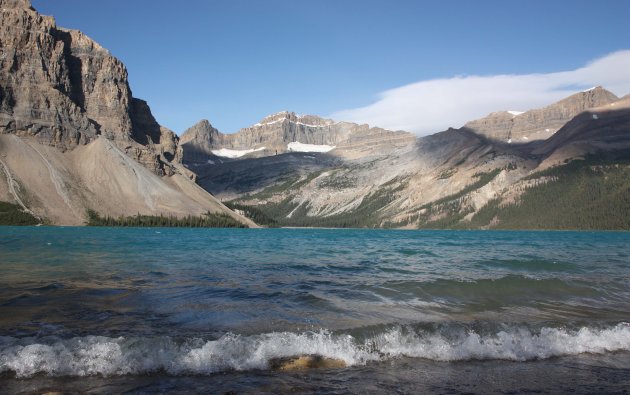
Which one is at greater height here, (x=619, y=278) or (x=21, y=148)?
(x=21, y=148)

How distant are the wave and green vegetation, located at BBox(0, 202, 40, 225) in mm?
Result: 159114

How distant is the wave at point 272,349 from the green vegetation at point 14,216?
159114 millimetres

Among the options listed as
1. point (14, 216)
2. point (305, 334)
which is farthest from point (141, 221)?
point (305, 334)

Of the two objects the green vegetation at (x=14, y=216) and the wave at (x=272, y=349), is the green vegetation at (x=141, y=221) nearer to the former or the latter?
the green vegetation at (x=14, y=216)

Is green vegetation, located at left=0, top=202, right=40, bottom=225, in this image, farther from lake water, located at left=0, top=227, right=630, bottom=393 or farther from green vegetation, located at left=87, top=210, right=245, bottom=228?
lake water, located at left=0, top=227, right=630, bottom=393

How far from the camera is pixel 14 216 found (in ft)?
493

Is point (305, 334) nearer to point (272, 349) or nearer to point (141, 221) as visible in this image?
point (272, 349)

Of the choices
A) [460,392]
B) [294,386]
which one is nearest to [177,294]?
[294,386]

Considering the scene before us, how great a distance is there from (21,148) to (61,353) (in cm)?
21536

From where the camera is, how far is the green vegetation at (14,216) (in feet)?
485

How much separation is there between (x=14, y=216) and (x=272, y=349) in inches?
6521

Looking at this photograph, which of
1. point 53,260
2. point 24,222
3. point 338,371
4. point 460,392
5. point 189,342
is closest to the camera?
point 460,392

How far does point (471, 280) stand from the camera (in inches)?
1246

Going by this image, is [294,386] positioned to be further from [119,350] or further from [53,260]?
[53,260]
